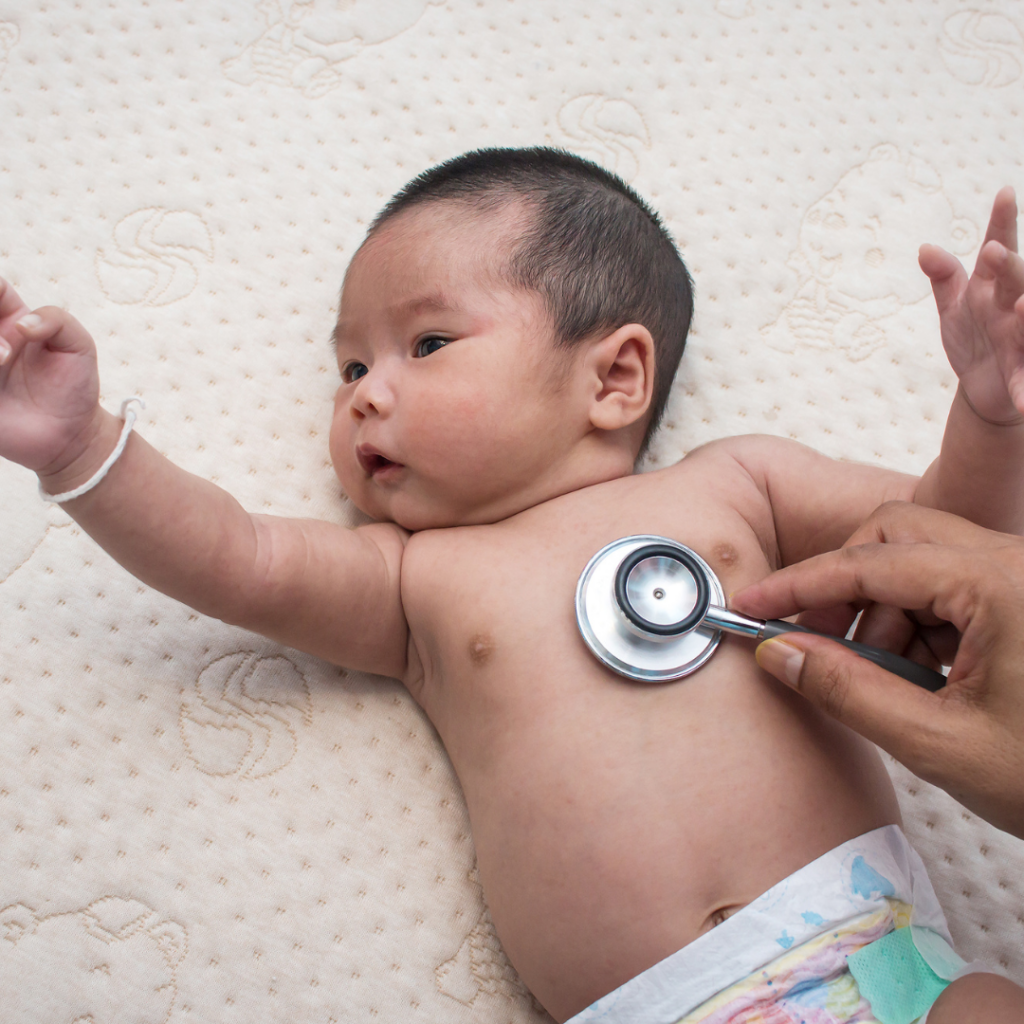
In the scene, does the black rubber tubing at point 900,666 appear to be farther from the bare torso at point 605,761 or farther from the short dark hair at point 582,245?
the short dark hair at point 582,245

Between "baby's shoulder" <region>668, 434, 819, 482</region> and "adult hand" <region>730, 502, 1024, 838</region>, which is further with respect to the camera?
"baby's shoulder" <region>668, 434, 819, 482</region>

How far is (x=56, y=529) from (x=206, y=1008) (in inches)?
21.0

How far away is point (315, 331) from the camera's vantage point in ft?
3.72

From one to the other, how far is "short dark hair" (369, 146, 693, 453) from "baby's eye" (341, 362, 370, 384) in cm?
17

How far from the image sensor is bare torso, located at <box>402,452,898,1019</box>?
780mm

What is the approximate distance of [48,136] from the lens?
3.86 feet

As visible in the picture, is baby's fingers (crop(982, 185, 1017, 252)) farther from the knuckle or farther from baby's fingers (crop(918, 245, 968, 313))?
the knuckle

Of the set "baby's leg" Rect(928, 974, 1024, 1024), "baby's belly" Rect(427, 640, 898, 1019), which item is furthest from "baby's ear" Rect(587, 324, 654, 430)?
"baby's leg" Rect(928, 974, 1024, 1024)

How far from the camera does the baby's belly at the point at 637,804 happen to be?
0.78 m

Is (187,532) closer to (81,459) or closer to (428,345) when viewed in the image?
(81,459)

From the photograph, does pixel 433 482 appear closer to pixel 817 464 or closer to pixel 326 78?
pixel 817 464

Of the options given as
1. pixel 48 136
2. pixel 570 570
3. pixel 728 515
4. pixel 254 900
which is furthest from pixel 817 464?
pixel 48 136

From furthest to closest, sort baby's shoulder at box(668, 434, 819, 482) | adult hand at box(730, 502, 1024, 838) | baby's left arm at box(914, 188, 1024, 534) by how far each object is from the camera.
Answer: baby's shoulder at box(668, 434, 819, 482) < baby's left arm at box(914, 188, 1024, 534) < adult hand at box(730, 502, 1024, 838)

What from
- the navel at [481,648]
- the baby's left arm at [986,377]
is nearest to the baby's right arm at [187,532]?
the navel at [481,648]
